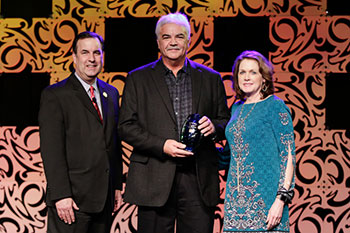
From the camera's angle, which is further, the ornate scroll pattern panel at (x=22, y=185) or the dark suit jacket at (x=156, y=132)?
the ornate scroll pattern panel at (x=22, y=185)

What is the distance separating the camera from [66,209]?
2.67 meters

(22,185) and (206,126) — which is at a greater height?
(206,126)

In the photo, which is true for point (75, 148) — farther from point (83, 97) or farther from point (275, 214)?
point (275, 214)

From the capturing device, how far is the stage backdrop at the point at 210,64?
4.08 m

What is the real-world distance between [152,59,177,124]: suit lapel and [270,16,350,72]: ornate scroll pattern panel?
153 cm

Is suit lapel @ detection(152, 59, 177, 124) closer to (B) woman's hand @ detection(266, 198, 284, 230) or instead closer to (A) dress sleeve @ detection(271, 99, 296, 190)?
(A) dress sleeve @ detection(271, 99, 296, 190)

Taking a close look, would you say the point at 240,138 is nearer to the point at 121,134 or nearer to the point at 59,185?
the point at 121,134

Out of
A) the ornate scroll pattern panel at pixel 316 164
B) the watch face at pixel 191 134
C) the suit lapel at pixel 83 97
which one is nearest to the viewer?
the watch face at pixel 191 134

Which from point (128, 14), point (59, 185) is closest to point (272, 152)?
point (59, 185)

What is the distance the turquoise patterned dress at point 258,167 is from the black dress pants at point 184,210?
22cm

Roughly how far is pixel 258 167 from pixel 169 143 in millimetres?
487

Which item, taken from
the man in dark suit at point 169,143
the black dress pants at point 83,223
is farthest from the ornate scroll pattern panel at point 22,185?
the man in dark suit at point 169,143

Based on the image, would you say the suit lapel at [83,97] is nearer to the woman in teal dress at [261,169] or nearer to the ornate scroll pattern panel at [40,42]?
the woman in teal dress at [261,169]

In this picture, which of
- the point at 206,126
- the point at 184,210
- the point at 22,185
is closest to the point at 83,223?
the point at 184,210
